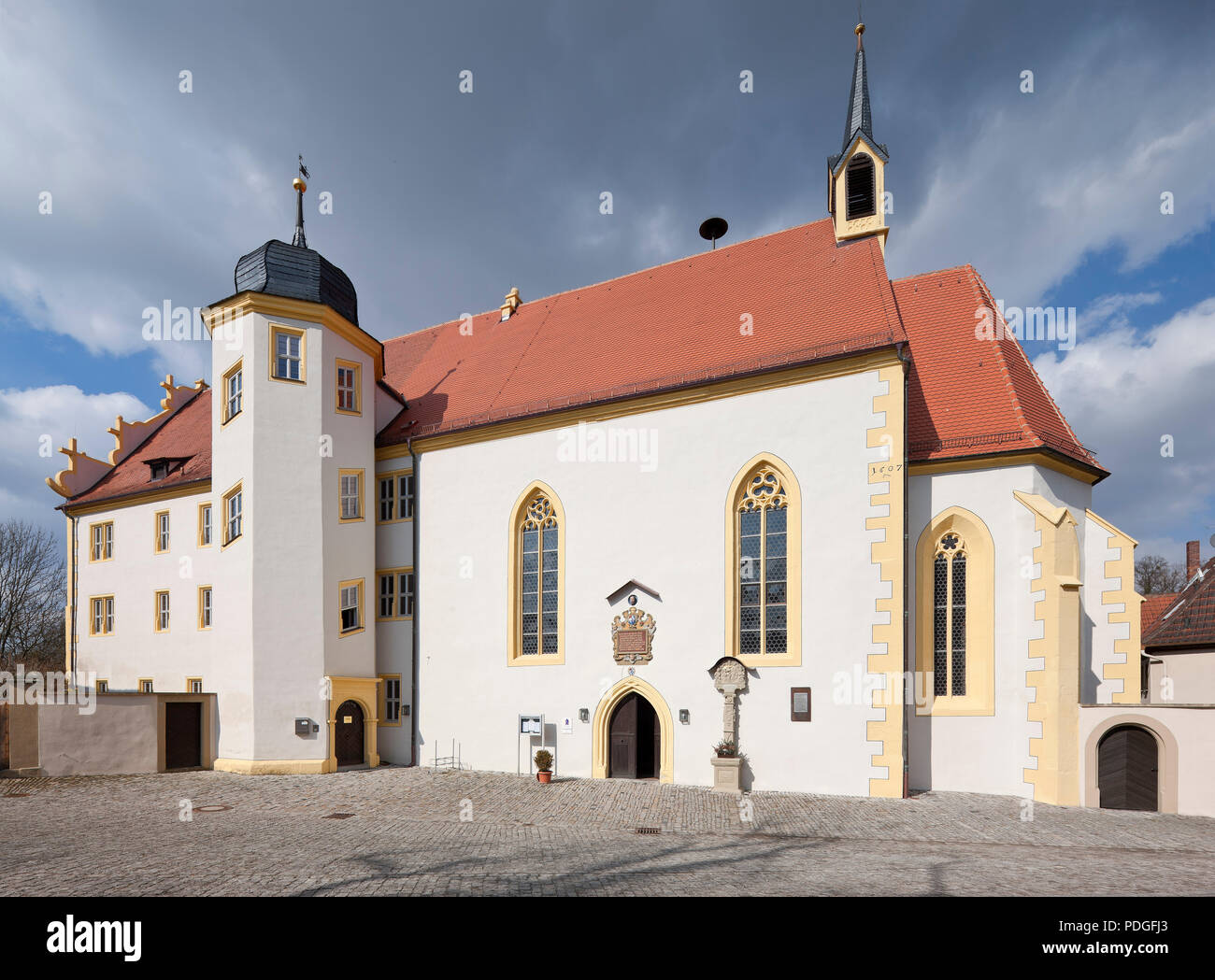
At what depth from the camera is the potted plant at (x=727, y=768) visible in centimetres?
1505

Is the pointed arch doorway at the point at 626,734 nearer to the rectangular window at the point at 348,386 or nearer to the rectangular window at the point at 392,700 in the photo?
the rectangular window at the point at 392,700

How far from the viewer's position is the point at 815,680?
15.1m

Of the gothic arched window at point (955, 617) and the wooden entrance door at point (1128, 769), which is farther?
the gothic arched window at point (955, 617)

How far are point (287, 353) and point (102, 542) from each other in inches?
459

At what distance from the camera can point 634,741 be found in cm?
1684

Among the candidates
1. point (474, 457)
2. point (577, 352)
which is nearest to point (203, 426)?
point (474, 457)

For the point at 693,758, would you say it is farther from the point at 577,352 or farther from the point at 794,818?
the point at 577,352

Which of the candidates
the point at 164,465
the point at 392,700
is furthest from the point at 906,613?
the point at 164,465

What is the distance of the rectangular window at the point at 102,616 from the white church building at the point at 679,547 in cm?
261

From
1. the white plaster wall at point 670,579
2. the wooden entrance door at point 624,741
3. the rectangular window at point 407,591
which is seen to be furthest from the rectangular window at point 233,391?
the wooden entrance door at point 624,741

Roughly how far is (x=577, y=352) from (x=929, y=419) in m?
8.61

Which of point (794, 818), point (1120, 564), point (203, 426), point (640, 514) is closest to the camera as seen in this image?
point (794, 818)

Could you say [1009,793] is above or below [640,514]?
below

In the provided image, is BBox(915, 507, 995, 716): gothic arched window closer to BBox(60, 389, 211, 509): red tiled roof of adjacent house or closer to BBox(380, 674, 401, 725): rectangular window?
BBox(380, 674, 401, 725): rectangular window
